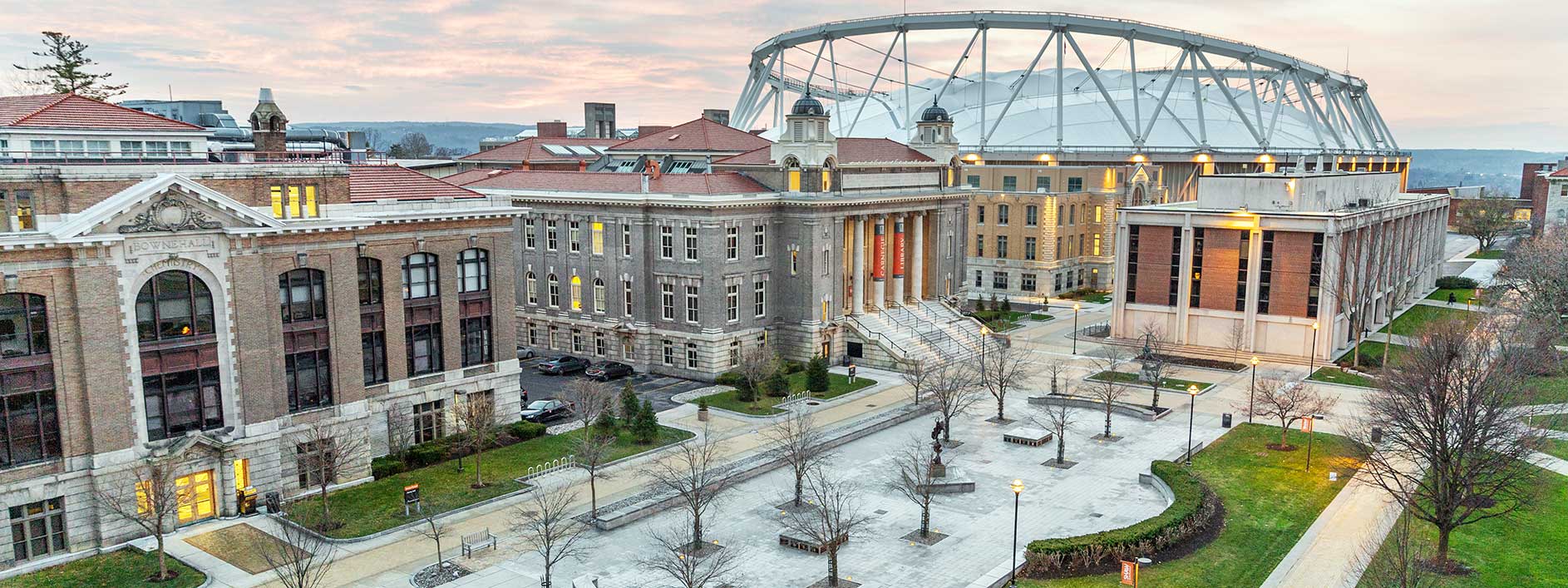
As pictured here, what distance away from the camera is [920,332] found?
68938 mm

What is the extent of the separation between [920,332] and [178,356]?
147 feet

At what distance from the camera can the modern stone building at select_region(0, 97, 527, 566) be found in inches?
1284

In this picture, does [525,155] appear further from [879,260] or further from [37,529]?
[37,529]

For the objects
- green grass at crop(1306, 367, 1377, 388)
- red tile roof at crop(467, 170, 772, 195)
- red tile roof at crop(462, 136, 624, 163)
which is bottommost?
green grass at crop(1306, 367, 1377, 388)

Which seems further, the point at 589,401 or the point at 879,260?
the point at 879,260

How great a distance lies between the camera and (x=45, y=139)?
36.6 m

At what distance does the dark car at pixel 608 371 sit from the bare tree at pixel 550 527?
70.5 feet

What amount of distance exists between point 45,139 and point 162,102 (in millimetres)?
29517

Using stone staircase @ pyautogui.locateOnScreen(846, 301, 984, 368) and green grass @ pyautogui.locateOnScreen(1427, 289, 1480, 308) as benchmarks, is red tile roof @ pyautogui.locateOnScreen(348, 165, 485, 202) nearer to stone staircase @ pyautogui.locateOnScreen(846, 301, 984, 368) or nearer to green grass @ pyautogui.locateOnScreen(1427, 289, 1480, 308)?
stone staircase @ pyautogui.locateOnScreen(846, 301, 984, 368)

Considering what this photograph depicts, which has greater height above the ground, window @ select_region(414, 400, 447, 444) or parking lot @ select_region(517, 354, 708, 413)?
window @ select_region(414, 400, 447, 444)

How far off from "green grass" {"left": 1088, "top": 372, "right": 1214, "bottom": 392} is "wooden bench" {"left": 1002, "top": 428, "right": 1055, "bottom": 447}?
12.1m

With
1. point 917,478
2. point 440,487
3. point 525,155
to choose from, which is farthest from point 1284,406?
point 525,155

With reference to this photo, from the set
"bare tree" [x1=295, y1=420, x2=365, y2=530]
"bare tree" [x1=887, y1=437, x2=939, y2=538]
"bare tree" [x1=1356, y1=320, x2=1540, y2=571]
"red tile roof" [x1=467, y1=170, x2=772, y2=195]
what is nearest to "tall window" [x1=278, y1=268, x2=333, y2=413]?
"bare tree" [x1=295, y1=420, x2=365, y2=530]

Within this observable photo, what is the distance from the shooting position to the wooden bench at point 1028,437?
4709 centimetres
